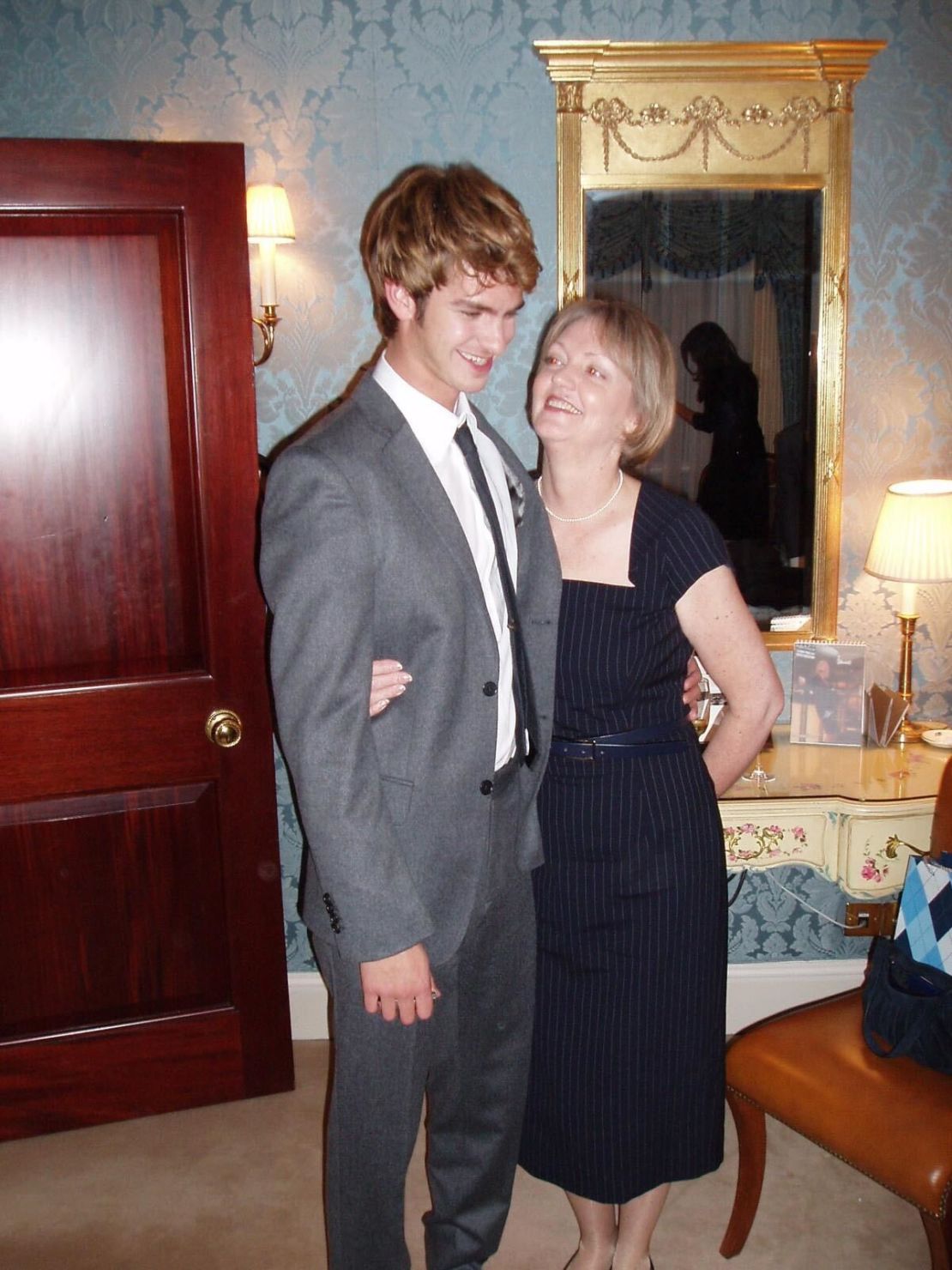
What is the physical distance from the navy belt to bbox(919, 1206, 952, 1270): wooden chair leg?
850 mm

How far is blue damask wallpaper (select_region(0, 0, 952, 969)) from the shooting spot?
233 centimetres

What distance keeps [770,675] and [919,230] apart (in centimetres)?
140

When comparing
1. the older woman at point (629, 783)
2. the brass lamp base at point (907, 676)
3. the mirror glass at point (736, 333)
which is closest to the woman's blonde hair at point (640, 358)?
the older woman at point (629, 783)

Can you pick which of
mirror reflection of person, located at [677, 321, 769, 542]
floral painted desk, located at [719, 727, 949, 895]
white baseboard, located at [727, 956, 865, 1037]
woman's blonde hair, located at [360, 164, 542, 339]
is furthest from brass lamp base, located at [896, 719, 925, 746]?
woman's blonde hair, located at [360, 164, 542, 339]

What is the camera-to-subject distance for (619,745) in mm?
1725

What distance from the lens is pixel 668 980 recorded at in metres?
1.77

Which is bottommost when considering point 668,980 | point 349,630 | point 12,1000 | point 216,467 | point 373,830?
point 12,1000

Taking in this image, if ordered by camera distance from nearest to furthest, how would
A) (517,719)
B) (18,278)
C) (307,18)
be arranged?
(517,719)
(18,278)
(307,18)

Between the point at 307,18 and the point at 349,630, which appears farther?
the point at 307,18

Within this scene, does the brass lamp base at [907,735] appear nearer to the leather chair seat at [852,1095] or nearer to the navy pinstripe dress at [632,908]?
the leather chair seat at [852,1095]

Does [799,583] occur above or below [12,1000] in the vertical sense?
above

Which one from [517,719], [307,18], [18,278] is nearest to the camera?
[517,719]

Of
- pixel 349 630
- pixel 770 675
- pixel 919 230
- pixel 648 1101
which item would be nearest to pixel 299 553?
pixel 349 630

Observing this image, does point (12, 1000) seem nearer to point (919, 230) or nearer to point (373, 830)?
point (373, 830)
